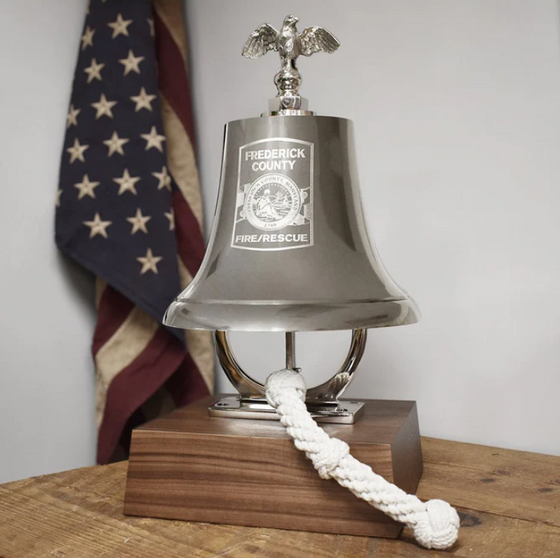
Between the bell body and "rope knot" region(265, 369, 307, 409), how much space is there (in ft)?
0.25

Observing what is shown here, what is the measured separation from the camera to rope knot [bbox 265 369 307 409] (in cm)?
66

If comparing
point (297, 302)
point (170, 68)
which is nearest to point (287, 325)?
point (297, 302)

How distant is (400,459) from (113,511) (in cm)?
29

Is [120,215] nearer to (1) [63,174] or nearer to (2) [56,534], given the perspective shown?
(1) [63,174]

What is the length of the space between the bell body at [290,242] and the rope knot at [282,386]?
0.08 m

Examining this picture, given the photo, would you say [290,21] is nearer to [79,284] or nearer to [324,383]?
[324,383]

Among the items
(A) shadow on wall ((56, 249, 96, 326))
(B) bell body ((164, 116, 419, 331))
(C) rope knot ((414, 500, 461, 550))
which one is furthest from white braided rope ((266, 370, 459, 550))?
(A) shadow on wall ((56, 249, 96, 326))

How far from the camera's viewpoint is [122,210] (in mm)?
1048

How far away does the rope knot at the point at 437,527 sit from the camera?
1.88 feet

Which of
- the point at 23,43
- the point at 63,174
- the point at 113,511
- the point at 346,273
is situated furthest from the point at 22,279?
the point at 346,273

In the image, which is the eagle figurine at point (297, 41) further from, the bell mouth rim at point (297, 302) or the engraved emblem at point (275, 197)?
the bell mouth rim at point (297, 302)

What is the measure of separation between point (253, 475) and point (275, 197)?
27cm

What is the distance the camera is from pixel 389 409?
0.76m

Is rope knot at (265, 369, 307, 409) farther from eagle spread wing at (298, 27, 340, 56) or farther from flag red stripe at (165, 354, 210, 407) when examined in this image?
flag red stripe at (165, 354, 210, 407)
